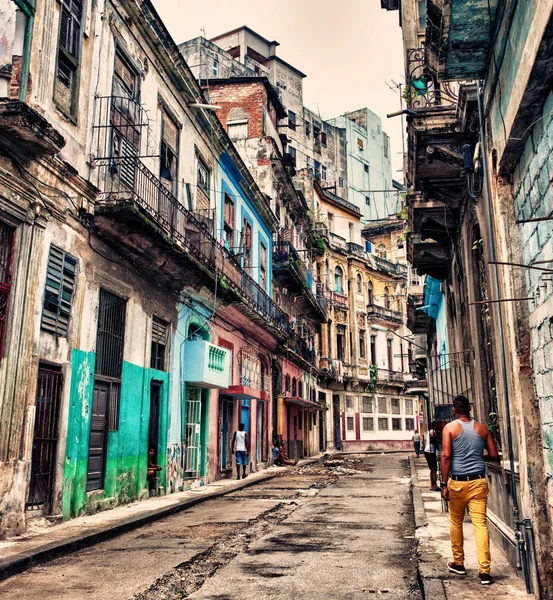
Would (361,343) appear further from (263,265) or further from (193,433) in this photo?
(193,433)

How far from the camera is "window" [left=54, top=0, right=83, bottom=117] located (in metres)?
9.31

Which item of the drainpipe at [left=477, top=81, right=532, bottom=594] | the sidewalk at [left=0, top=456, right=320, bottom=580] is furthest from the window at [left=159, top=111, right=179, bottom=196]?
the drainpipe at [left=477, top=81, right=532, bottom=594]

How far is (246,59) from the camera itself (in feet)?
150

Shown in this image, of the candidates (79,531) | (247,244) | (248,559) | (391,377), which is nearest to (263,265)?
(247,244)

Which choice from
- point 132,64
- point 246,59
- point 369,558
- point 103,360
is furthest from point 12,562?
point 246,59

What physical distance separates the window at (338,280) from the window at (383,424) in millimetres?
9368

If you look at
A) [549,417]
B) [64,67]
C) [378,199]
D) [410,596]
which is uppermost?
[378,199]

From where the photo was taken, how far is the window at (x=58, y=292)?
340 inches

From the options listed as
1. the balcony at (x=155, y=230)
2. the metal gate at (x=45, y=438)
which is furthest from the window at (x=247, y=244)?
the metal gate at (x=45, y=438)

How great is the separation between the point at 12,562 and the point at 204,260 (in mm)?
8890

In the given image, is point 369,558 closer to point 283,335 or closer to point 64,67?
point 64,67

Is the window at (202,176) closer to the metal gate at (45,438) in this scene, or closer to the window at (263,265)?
the window at (263,265)

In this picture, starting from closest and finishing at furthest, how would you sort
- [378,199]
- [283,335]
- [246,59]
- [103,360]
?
[103,360], [283,335], [246,59], [378,199]

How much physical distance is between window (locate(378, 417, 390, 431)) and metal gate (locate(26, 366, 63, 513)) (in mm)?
36240
